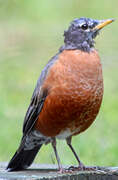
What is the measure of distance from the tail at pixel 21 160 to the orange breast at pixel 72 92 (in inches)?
15.8

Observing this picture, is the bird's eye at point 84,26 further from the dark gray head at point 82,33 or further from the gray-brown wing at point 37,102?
the gray-brown wing at point 37,102

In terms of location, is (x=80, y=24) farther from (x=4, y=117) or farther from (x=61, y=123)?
(x=4, y=117)

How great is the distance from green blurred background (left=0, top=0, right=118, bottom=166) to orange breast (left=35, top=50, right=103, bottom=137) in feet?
2.98

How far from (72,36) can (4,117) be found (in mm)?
3725

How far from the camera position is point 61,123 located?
568cm

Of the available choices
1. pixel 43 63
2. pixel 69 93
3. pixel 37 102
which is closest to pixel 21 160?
pixel 37 102

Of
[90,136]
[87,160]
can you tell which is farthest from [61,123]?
[90,136]

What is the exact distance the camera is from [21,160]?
5.96 m

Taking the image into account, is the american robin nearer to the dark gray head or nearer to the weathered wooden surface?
the dark gray head

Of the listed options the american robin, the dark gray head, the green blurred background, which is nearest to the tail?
the american robin

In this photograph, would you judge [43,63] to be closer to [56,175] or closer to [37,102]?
[37,102]

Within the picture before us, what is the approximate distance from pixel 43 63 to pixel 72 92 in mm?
7181

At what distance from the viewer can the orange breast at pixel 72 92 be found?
554cm

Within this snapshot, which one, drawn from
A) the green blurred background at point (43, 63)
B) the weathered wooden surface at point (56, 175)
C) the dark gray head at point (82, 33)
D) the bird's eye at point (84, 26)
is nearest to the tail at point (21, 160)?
the weathered wooden surface at point (56, 175)
